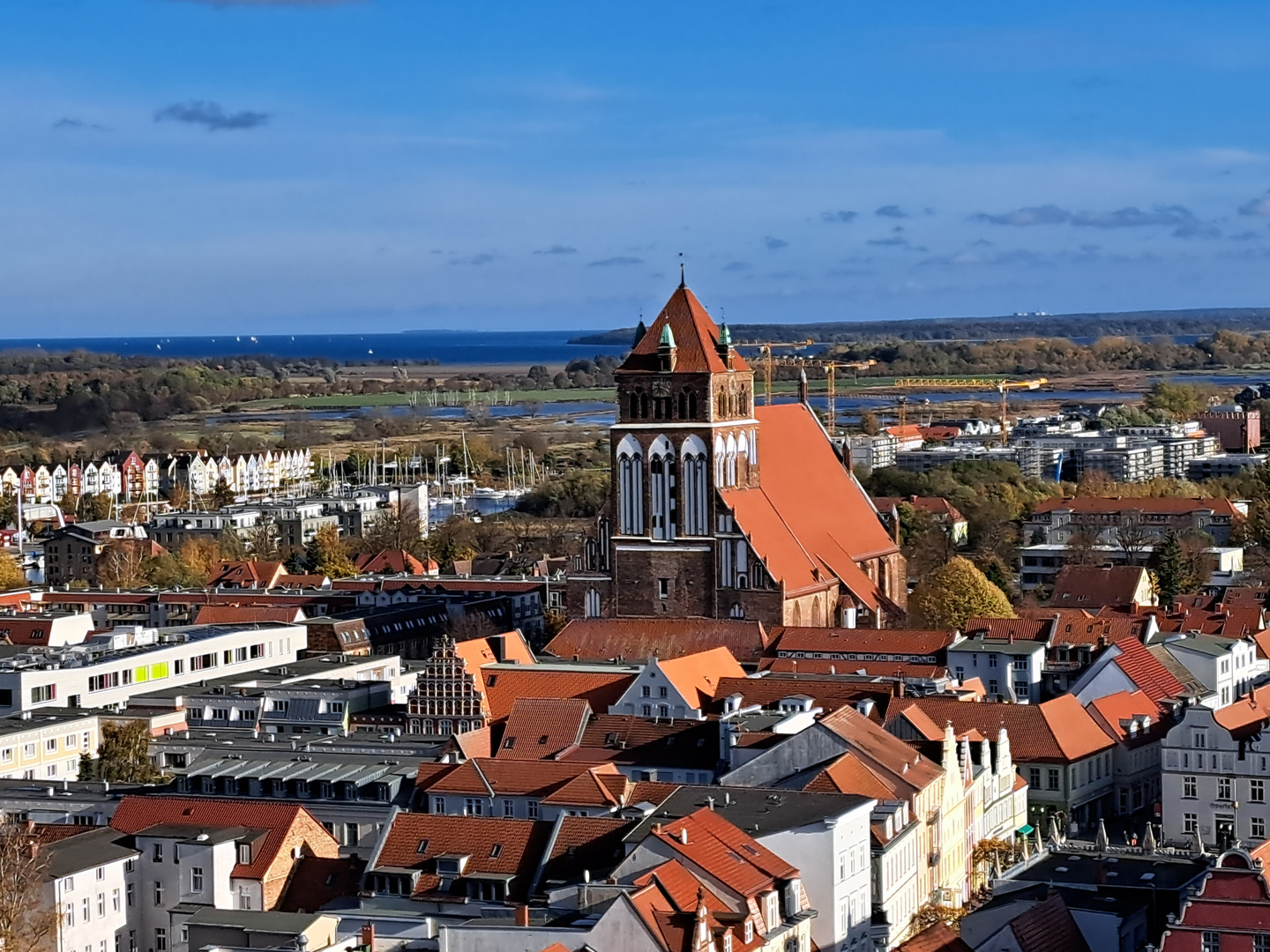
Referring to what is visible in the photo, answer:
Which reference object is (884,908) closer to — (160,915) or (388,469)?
(160,915)

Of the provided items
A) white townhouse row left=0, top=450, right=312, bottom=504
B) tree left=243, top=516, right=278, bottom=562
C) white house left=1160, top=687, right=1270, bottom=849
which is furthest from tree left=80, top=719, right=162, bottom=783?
white townhouse row left=0, top=450, right=312, bottom=504

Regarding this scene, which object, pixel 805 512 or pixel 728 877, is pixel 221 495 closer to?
pixel 805 512

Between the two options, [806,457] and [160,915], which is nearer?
[160,915]

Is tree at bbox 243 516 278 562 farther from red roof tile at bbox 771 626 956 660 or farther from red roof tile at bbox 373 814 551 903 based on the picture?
red roof tile at bbox 373 814 551 903

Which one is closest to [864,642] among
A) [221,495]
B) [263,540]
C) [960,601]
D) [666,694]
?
[666,694]

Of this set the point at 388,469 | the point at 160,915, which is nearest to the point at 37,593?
the point at 160,915

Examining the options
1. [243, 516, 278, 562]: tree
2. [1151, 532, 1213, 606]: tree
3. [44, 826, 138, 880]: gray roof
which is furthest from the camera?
[243, 516, 278, 562]: tree

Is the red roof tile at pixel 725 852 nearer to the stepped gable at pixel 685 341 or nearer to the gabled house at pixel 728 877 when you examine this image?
the gabled house at pixel 728 877
